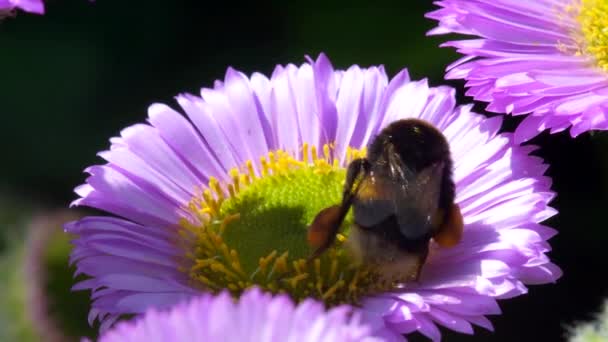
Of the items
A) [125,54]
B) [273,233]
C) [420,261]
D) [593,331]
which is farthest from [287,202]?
[125,54]

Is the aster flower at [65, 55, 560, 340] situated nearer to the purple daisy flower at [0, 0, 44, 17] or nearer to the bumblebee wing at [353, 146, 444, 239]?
the bumblebee wing at [353, 146, 444, 239]

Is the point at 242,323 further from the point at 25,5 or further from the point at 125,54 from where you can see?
the point at 125,54

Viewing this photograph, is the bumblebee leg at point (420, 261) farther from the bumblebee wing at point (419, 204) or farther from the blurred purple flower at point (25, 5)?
the blurred purple flower at point (25, 5)

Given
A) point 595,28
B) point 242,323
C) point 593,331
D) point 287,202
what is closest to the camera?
point 242,323

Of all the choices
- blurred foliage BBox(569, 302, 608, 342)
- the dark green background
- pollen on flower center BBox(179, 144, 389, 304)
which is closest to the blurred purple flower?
pollen on flower center BBox(179, 144, 389, 304)

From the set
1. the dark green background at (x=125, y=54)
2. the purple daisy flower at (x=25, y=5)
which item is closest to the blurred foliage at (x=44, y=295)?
the dark green background at (x=125, y=54)

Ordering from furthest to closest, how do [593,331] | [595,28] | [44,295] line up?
[44,295]
[595,28]
[593,331]
